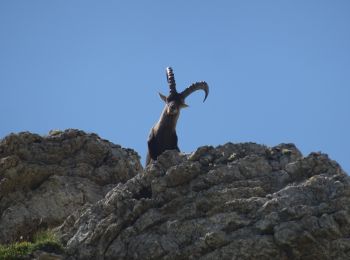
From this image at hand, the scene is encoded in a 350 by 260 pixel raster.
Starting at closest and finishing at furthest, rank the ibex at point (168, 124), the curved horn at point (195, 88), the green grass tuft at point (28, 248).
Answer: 1. the green grass tuft at point (28, 248)
2. the ibex at point (168, 124)
3. the curved horn at point (195, 88)

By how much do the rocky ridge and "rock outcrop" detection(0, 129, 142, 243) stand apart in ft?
0.43

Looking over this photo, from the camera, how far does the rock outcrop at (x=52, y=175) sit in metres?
22.0

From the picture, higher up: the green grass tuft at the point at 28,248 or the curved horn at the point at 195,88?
the curved horn at the point at 195,88

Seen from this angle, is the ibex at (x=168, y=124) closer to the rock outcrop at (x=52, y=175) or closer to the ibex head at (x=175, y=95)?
the ibex head at (x=175, y=95)

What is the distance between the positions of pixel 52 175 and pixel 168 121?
6.08 m

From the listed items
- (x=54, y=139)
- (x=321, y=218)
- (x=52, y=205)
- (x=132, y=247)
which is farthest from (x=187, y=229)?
(x=54, y=139)

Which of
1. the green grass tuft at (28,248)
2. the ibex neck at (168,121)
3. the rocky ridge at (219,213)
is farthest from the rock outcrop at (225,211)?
the ibex neck at (168,121)

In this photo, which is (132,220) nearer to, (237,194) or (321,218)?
(237,194)

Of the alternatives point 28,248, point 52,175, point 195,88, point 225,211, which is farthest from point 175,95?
point 28,248

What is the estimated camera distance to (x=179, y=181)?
18.0 m

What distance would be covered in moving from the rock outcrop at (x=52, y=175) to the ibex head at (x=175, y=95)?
3.17 metres

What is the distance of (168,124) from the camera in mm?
27766

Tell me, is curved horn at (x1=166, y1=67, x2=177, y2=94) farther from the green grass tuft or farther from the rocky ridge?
the green grass tuft

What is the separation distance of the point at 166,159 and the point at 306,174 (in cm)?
387
